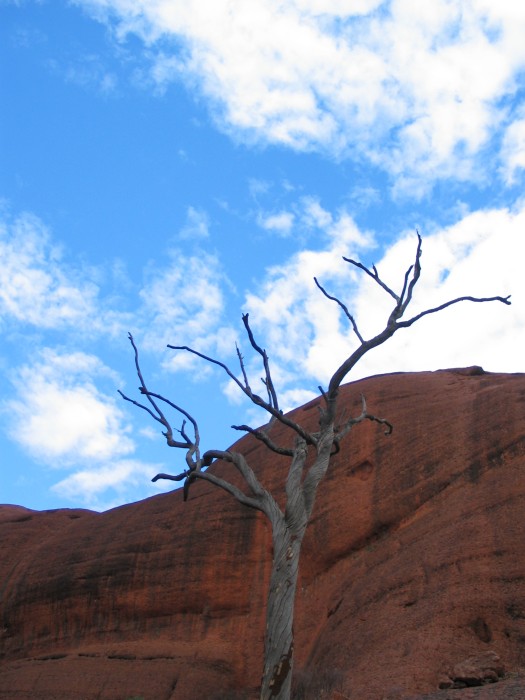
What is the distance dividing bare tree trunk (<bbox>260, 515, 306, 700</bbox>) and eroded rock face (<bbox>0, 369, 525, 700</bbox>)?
3223 millimetres

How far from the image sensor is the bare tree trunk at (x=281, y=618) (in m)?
10.2

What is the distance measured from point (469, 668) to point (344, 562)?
877 cm

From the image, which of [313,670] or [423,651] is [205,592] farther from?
[423,651]

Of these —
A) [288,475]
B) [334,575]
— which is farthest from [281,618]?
[334,575]

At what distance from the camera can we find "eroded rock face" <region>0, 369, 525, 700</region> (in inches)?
622

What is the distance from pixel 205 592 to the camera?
24.3m

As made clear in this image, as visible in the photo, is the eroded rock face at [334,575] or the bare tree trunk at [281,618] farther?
the eroded rock face at [334,575]

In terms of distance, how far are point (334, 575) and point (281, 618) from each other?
11790 mm

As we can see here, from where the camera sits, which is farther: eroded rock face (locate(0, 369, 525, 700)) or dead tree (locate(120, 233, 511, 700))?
eroded rock face (locate(0, 369, 525, 700))

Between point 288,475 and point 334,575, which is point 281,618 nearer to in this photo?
point 288,475

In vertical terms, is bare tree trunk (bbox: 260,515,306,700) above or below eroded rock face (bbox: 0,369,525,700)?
below

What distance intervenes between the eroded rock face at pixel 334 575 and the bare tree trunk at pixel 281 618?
3223 millimetres

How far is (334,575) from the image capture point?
2202 cm

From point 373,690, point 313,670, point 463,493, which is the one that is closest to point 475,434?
point 463,493
